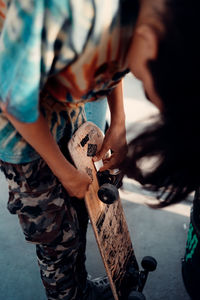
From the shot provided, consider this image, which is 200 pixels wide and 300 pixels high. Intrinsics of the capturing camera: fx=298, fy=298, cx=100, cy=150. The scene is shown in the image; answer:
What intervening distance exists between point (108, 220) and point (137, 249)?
0.54 m

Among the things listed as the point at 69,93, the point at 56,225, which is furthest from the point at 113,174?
the point at 69,93

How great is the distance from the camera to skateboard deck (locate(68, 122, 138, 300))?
113 cm

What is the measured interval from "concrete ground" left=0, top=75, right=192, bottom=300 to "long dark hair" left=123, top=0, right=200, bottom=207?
0.46 metres

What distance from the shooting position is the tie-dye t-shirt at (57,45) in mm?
586

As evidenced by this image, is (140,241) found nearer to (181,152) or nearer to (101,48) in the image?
(181,152)

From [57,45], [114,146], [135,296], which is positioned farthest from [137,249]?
[57,45]

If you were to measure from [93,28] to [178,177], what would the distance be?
1.55ft

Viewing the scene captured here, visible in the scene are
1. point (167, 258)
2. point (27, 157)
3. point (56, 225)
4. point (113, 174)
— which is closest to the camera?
point (27, 157)

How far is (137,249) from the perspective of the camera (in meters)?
1.74

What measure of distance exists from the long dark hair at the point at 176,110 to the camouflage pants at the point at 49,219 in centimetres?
Result: 31

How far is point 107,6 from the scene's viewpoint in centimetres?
61

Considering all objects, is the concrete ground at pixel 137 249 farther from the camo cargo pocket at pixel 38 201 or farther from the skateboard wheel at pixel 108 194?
the camo cargo pocket at pixel 38 201

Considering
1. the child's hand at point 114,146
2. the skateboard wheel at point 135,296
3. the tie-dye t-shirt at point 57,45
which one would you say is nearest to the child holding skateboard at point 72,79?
the tie-dye t-shirt at point 57,45

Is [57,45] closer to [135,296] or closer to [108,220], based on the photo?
[108,220]
